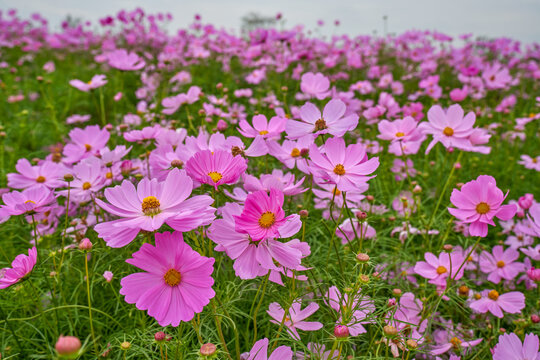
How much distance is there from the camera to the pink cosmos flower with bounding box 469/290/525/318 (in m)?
0.99

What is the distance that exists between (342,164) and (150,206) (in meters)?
0.39

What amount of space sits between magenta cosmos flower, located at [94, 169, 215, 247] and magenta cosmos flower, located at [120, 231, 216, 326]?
0.03 meters

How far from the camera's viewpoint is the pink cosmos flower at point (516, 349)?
75 centimetres

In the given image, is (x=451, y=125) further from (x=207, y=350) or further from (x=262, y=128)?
(x=207, y=350)

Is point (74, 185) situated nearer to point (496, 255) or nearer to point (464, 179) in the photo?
point (496, 255)

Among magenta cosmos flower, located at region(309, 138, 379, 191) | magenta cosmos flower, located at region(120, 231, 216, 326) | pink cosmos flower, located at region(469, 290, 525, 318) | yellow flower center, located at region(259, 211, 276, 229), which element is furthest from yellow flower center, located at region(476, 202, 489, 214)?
magenta cosmos flower, located at region(120, 231, 216, 326)

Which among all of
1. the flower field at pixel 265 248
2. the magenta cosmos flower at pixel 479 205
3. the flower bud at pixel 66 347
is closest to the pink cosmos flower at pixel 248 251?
the flower field at pixel 265 248

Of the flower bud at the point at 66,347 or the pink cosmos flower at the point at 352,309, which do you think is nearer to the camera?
the flower bud at the point at 66,347

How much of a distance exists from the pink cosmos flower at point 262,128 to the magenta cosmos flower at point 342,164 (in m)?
0.23

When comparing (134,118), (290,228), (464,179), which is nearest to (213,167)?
(290,228)

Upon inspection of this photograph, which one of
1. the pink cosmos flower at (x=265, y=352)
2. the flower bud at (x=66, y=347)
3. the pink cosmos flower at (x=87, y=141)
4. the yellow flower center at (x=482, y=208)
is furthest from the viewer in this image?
the pink cosmos flower at (x=87, y=141)

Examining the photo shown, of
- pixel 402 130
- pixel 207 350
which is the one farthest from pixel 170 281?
pixel 402 130

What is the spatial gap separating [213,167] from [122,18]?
14.4 feet

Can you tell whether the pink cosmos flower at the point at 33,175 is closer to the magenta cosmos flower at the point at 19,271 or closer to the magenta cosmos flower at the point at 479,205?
the magenta cosmos flower at the point at 19,271
